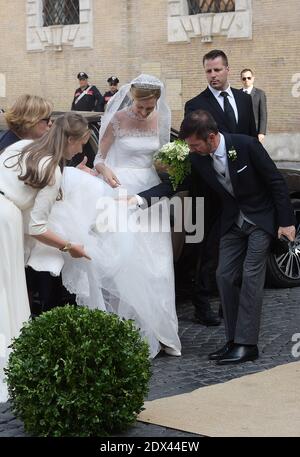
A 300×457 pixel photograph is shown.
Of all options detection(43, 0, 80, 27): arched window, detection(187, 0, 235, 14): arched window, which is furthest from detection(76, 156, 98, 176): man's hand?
detection(43, 0, 80, 27): arched window

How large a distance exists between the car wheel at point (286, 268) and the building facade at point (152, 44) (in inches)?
535

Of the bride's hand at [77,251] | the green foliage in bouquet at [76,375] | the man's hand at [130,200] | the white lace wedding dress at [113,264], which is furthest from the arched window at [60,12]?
the green foliage in bouquet at [76,375]

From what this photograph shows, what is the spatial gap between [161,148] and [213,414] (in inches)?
103

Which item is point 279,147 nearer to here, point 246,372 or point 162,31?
point 162,31

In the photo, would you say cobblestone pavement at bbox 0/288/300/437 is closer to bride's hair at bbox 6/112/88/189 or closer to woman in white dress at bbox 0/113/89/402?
woman in white dress at bbox 0/113/89/402

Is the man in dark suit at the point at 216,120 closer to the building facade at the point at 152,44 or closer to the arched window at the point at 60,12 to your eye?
the building facade at the point at 152,44

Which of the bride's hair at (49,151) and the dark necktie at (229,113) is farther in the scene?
the dark necktie at (229,113)

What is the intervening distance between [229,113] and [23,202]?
232cm

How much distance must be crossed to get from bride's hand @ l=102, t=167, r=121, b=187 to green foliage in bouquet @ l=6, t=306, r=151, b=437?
7.73 ft

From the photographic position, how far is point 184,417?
5.69 meters

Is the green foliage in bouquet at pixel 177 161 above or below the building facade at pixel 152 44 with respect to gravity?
below

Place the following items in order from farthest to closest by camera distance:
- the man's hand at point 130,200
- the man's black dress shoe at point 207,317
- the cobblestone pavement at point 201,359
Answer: the man's black dress shoe at point 207,317 → the man's hand at point 130,200 → the cobblestone pavement at point 201,359

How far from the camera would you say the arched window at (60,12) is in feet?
89.2

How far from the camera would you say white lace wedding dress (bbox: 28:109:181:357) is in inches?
275
